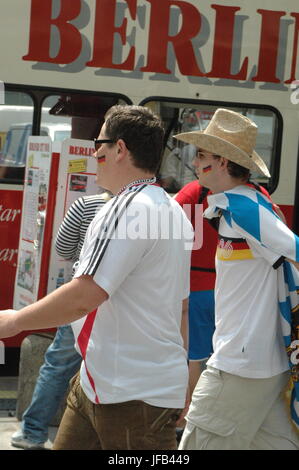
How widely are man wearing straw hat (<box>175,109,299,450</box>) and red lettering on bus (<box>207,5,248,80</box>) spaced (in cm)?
324

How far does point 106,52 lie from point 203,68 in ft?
2.53

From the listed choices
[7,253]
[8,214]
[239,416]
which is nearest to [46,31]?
[8,214]

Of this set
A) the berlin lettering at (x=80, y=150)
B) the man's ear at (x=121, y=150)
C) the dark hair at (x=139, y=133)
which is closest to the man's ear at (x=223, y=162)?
the dark hair at (x=139, y=133)

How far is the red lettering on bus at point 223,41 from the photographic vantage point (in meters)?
6.43

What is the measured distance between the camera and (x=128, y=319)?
2.68 m

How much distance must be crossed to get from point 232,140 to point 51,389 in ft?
6.72

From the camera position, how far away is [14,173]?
6.16m

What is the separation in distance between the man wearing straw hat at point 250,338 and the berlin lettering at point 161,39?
10.1 feet

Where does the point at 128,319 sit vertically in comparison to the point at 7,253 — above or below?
above

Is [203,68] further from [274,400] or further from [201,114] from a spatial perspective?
[274,400]

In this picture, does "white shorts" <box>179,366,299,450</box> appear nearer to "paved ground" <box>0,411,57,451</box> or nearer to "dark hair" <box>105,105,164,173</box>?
"dark hair" <box>105,105,164,173</box>

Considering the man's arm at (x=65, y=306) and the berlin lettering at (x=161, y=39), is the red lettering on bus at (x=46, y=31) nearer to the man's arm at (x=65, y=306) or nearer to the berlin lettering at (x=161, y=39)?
the berlin lettering at (x=161, y=39)

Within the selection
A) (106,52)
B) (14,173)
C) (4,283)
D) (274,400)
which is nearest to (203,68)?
(106,52)

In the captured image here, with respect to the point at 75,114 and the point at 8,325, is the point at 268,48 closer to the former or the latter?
the point at 75,114
